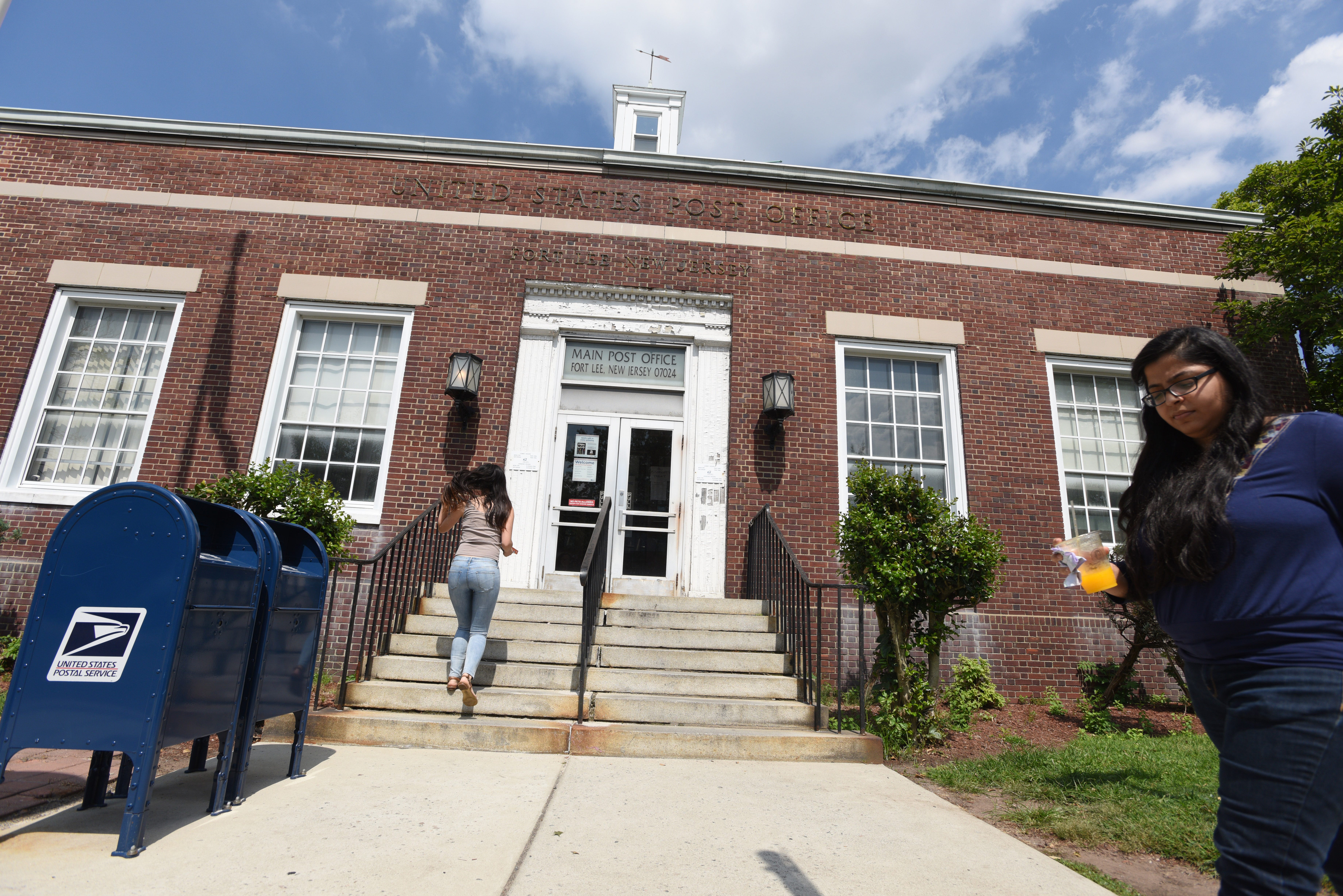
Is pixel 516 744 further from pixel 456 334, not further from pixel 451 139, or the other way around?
pixel 451 139

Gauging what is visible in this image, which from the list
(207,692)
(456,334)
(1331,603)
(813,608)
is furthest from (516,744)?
(456,334)

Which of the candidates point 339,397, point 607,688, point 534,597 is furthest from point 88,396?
point 607,688

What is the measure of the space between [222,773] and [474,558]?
2164 mm

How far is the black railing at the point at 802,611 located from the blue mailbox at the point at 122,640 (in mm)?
3530

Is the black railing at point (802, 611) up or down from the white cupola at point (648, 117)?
down

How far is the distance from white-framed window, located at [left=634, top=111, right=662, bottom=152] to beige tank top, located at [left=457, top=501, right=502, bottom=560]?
7.52 metres

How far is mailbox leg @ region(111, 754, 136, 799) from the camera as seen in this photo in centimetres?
313

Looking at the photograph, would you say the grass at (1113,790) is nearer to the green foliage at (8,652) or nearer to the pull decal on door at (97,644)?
the pull decal on door at (97,644)

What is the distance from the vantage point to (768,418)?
795 cm

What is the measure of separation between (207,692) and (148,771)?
1.24 feet

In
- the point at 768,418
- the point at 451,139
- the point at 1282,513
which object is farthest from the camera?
the point at 451,139

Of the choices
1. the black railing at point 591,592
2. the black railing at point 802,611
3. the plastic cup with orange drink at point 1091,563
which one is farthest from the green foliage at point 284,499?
the plastic cup with orange drink at point 1091,563

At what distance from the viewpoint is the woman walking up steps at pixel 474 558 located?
4879 mm

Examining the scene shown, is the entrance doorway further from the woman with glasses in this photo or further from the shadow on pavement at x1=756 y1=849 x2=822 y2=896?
the woman with glasses
